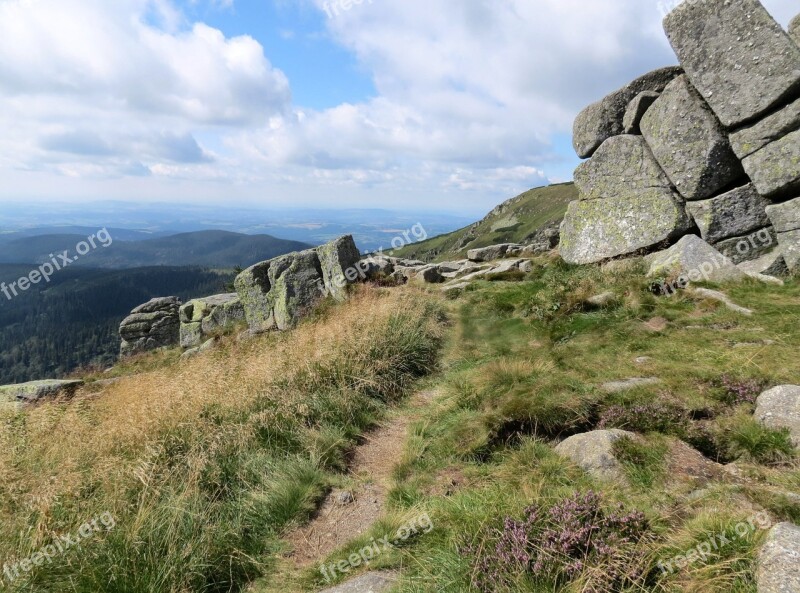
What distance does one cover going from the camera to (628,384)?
8.59m

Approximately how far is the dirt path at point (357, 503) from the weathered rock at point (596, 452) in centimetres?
298

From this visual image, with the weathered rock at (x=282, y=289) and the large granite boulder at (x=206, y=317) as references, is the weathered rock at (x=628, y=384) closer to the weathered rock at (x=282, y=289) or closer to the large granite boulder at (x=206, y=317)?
the weathered rock at (x=282, y=289)

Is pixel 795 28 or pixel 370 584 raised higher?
pixel 795 28

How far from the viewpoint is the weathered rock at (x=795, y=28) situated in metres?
17.0

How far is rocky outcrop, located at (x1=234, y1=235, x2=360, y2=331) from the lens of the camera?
75.0 feet

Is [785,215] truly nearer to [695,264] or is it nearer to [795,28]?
[695,264]

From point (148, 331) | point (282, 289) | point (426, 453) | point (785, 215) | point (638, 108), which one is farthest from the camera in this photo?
point (148, 331)

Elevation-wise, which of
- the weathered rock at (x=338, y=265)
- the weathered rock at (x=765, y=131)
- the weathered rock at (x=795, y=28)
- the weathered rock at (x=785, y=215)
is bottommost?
the weathered rock at (x=338, y=265)

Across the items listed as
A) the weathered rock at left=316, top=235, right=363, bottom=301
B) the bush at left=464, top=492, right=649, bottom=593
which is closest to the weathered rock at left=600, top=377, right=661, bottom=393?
the bush at left=464, top=492, right=649, bottom=593

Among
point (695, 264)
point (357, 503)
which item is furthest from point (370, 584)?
point (695, 264)

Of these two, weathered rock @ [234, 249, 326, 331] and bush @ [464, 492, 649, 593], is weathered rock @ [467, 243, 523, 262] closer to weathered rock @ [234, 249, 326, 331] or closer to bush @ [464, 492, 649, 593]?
weathered rock @ [234, 249, 326, 331]

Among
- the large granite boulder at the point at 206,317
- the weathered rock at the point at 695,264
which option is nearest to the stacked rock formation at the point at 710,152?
the weathered rock at the point at 695,264

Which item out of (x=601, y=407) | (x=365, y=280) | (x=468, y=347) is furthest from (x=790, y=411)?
(x=365, y=280)

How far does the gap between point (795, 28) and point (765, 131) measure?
6.09 meters
